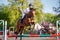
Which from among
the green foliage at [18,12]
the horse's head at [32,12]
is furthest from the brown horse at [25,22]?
the green foliage at [18,12]

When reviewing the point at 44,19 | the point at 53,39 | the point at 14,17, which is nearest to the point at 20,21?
the point at 14,17

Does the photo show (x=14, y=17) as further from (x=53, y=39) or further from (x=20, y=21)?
(x=53, y=39)

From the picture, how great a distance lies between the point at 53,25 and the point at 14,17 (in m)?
0.98

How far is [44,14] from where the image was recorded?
5.46 meters

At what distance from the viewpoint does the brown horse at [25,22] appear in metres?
5.43

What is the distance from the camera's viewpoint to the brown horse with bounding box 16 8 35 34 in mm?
5434

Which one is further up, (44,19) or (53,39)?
(44,19)

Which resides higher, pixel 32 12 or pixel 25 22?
pixel 32 12

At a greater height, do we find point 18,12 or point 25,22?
point 18,12

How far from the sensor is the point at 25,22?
5496 millimetres

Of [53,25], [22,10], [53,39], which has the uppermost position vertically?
[22,10]

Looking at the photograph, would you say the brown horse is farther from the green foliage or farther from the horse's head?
the green foliage

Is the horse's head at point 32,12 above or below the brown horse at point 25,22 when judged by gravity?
above

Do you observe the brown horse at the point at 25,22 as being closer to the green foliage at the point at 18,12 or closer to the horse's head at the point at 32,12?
the horse's head at the point at 32,12
